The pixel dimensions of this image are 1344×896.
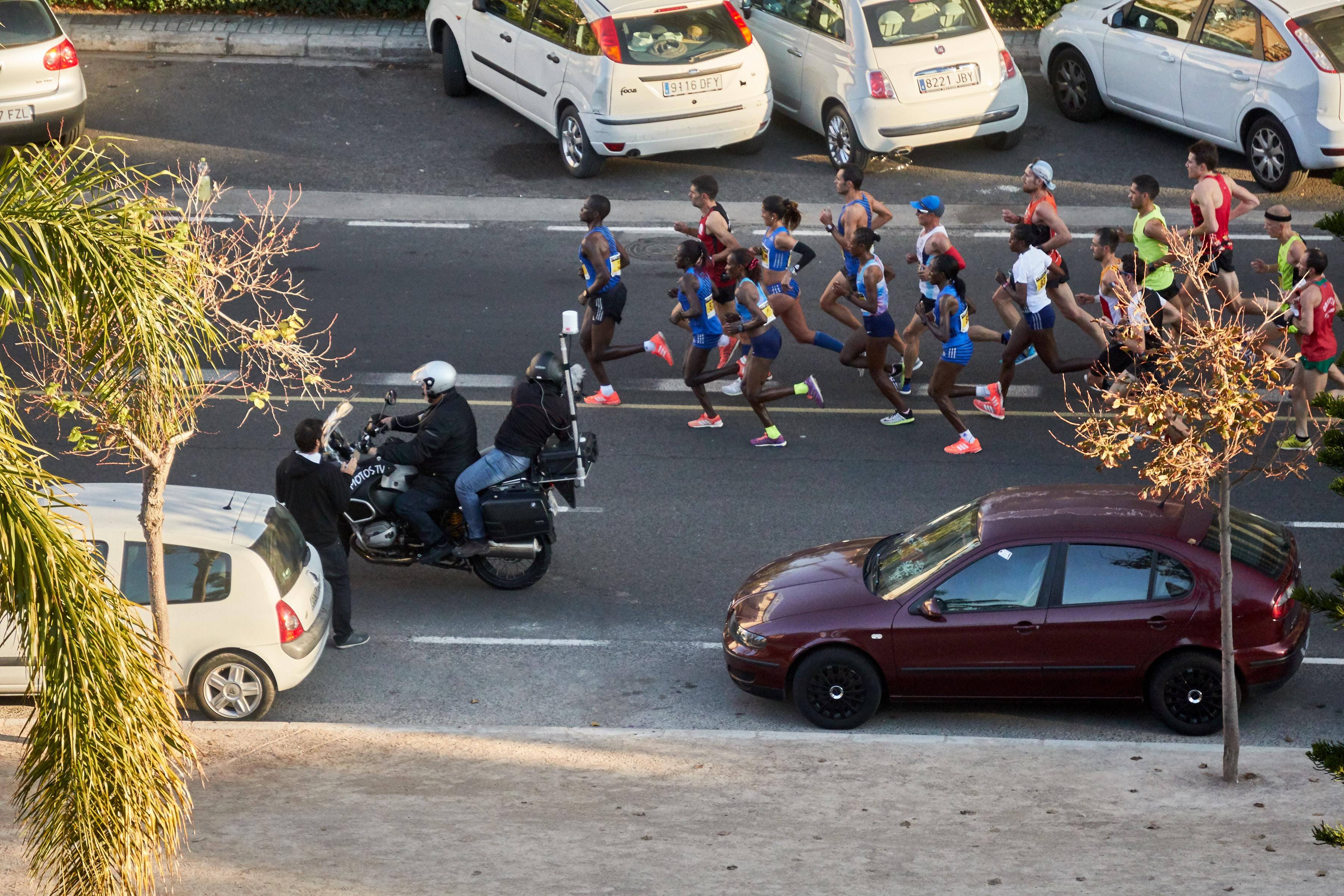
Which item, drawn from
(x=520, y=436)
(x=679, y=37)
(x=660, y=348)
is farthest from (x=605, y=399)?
(x=679, y=37)

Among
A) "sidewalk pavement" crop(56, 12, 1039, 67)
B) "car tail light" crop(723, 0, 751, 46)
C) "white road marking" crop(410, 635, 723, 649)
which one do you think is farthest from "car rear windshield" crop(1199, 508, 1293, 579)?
"sidewalk pavement" crop(56, 12, 1039, 67)

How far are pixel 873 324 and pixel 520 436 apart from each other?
365 cm

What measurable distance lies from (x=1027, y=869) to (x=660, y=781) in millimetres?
2108

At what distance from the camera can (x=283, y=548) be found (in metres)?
10.0

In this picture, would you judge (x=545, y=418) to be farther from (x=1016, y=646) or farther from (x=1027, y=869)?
(x=1027, y=869)

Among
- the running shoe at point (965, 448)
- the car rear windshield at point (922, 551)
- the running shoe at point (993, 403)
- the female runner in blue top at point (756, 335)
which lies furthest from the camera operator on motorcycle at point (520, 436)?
the running shoe at point (993, 403)

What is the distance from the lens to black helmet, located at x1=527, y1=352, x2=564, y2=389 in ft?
36.8

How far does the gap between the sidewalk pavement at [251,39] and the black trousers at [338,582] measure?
1301 cm

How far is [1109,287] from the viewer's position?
13.5 meters

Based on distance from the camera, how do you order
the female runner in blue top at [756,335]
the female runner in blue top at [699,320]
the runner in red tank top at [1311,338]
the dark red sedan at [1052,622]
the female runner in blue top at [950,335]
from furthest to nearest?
the female runner in blue top at [699,320]
the female runner in blue top at [756,335]
the female runner in blue top at [950,335]
the runner in red tank top at [1311,338]
the dark red sedan at [1052,622]

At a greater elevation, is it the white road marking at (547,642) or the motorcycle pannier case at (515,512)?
the motorcycle pannier case at (515,512)

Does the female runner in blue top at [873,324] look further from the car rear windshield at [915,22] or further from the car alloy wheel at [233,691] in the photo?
the car alloy wheel at [233,691]

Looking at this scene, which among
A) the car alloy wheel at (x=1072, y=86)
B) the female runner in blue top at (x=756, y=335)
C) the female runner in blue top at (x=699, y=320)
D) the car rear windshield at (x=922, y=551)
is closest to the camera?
the car rear windshield at (x=922, y=551)

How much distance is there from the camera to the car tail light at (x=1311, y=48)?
16.8 metres
